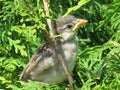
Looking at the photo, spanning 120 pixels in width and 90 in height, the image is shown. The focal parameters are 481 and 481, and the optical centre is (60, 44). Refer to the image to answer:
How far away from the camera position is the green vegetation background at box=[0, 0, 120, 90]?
2834mm

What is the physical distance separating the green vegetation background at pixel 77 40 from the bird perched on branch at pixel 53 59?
77mm

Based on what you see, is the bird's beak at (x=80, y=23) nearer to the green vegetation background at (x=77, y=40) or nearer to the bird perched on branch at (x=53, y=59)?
the bird perched on branch at (x=53, y=59)

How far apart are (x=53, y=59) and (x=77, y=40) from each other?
606 millimetres

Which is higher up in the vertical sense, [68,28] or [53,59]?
[68,28]

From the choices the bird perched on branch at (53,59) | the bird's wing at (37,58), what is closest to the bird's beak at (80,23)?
the bird perched on branch at (53,59)

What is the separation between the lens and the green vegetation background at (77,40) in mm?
2834

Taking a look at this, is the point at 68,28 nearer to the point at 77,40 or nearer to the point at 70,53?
the point at 70,53

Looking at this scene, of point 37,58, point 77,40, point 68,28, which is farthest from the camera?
point 77,40

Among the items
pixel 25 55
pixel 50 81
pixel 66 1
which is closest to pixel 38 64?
pixel 50 81

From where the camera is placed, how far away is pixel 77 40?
3.79m

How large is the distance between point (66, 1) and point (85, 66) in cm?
93

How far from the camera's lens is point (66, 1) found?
4125mm

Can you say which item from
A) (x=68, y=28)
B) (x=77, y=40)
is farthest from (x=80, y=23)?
(x=77, y=40)

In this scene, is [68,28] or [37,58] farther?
[68,28]
